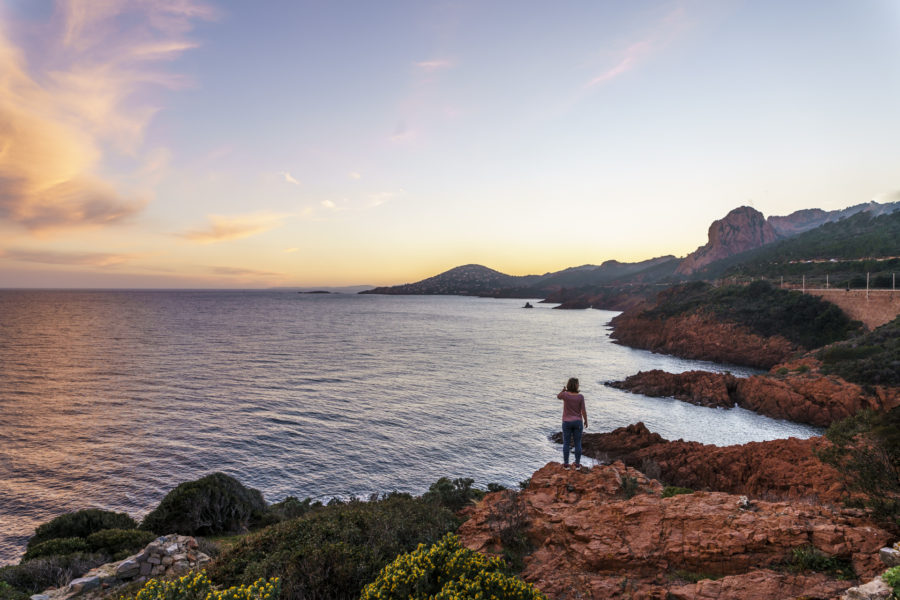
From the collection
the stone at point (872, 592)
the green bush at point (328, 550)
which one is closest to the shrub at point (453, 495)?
the green bush at point (328, 550)

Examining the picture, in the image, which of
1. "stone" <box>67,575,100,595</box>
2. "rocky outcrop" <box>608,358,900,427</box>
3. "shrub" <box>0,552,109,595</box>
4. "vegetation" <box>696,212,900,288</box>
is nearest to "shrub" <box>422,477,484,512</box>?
"stone" <box>67,575,100,595</box>

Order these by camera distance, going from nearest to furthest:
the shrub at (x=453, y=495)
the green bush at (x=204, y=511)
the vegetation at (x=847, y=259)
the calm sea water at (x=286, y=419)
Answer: the shrub at (x=453, y=495) → the green bush at (x=204, y=511) → the calm sea water at (x=286, y=419) → the vegetation at (x=847, y=259)

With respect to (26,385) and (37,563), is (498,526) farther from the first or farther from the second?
(26,385)

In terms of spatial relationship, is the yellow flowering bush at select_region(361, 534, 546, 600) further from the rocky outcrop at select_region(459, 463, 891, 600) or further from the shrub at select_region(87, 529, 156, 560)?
the shrub at select_region(87, 529, 156, 560)

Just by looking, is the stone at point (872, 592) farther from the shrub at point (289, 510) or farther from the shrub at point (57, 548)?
the shrub at point (57, 548)

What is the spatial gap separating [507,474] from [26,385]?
41497mm

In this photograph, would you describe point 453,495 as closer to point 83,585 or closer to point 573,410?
point 573,410

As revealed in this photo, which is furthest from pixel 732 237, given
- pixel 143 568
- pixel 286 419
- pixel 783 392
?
pixel 143 568

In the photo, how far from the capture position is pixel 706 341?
48.7 m

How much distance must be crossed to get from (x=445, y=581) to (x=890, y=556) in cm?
612

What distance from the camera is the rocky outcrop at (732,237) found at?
15288 centimetres

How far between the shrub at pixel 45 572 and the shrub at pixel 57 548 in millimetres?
778

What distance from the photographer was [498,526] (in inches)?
336

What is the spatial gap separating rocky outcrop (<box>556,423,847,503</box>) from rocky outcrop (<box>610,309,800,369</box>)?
31.4m
